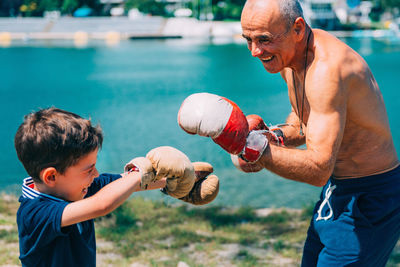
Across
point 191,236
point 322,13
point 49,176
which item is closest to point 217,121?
point 49,176

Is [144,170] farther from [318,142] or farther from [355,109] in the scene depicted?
[355,109]

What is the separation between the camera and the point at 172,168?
89.1 inches

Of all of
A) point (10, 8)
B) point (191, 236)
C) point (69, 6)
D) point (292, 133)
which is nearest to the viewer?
point (292, 133)

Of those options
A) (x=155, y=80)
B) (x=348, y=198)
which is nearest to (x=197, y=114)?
(x=348, y=198)

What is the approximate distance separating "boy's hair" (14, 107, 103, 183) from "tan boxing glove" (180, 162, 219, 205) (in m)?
0.85

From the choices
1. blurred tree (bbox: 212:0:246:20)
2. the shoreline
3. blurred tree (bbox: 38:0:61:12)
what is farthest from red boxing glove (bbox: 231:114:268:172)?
blurred tree (bbox: 38:0:61:12)

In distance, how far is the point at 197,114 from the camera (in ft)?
7.63

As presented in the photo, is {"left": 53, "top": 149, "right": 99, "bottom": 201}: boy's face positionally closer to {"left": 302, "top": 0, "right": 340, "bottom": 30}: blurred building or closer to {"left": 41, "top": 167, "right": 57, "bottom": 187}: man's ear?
{"left": 41, "top": 167, "right": 57, "bottom": 187}: man's ear

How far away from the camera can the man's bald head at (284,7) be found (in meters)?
2.46

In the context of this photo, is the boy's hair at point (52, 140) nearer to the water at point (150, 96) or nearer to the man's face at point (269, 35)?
the man's face at point (269, 35)

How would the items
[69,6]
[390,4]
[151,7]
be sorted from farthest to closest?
[390,4]
[69,6]
[151,7]

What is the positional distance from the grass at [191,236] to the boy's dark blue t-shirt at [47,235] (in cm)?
210

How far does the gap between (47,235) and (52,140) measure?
1.28 feet

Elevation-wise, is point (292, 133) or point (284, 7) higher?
point (284, 7)
